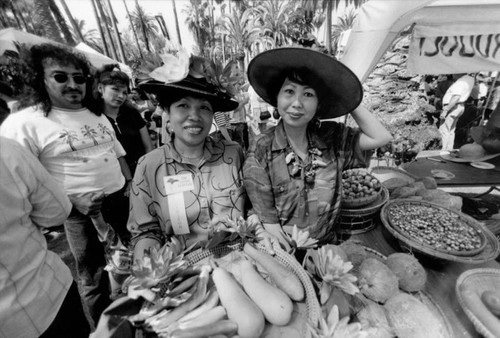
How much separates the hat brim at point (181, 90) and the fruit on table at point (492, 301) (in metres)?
1.99

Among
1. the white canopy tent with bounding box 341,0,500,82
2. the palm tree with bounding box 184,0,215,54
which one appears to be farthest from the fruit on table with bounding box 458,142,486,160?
the palm tree with bounding box 184,0,215,54

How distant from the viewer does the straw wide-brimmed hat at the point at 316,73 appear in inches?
59.7

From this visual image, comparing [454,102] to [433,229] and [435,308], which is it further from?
[435,308]

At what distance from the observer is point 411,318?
113 cm

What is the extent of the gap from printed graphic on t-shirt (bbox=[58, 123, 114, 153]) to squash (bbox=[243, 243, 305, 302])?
2242 millimetres

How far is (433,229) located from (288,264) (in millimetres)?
1384

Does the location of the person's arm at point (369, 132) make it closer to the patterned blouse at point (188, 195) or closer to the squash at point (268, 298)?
the patterned blouse at point (188, 195)

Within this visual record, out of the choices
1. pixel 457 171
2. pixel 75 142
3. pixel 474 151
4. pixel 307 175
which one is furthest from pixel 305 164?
pixel 474 151

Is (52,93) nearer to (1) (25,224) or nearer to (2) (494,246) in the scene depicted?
(1) (25,224)

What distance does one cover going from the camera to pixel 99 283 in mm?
2615

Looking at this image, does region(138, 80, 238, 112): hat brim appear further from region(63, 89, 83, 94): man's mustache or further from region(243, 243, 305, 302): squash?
region(63, 89, 83, 94): man's mustache

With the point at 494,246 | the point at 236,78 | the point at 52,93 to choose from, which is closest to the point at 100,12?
the point at 52,93

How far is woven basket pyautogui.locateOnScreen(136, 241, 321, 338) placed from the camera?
0.95 meters

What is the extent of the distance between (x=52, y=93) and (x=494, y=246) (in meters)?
4.05
